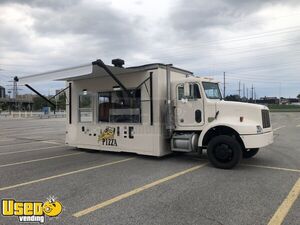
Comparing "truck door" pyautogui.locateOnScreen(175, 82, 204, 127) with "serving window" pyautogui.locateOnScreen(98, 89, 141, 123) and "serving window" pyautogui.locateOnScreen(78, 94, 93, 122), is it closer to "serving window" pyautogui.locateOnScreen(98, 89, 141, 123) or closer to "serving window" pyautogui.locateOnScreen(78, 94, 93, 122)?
"serving window" pyautogui.locateOnScreen(98, 89, 141, 123)

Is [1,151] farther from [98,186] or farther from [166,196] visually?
[166,196]

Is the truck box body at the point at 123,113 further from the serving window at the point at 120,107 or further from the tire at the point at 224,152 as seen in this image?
the tire at the point at 224,152

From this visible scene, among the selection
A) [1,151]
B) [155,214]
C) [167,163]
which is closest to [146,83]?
[167,163]

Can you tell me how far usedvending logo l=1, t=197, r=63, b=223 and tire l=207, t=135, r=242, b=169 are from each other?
4.38m

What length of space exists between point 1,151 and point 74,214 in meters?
8.49

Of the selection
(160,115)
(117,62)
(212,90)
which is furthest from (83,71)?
(212,90)

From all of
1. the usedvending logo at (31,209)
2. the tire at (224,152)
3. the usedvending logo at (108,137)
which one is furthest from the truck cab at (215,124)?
the usedvending logo at (31,209)

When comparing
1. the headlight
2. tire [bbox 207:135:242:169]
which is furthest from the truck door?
the headlight

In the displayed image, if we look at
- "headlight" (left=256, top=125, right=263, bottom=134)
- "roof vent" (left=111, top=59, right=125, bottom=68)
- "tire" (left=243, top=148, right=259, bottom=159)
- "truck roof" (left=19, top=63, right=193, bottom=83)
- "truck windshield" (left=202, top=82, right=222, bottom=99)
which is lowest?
"tire" (left=243, top=148, right=259, bottom=159)

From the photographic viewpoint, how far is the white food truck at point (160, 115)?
7852 mm

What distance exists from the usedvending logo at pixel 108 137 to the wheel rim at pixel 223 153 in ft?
12.6

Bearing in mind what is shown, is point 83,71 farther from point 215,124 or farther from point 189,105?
point 215,124

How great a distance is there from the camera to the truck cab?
7.64m

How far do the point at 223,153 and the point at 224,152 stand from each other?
4 cm
